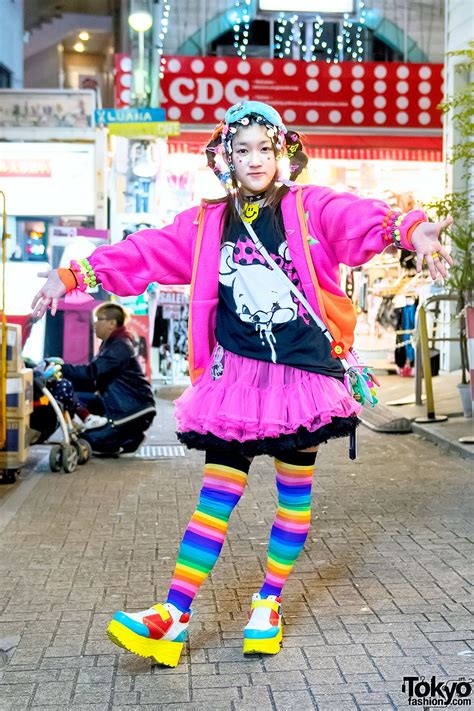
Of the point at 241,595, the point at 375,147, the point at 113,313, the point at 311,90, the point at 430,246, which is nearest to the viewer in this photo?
the point at 430,246

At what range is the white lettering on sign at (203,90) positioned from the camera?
17938mm

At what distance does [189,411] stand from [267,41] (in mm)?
16673

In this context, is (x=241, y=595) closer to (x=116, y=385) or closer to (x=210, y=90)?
(x=116, y=385)

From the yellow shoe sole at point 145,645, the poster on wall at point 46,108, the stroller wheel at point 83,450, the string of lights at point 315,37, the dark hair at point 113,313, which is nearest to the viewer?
the yellow shoe sole at point 145,645

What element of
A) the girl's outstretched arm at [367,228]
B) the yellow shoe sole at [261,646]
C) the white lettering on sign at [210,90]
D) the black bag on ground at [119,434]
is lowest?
the yellow shoe sole at [261,646]

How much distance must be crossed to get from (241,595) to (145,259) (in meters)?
1.52

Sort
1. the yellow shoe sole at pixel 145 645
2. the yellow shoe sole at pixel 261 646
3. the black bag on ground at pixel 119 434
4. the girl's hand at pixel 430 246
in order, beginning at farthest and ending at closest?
the black bag on ground at pixel 119 434 < the yellow shoe sole at pixel 261 646 < the yellow shoe sole at pixel 145 645 < the girl's hand at pixel 430 246

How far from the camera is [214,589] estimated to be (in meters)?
4.51

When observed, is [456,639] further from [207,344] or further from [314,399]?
[207,344]

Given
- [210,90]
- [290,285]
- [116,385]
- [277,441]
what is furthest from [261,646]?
[210,90]

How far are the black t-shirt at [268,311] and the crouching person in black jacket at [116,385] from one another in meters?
4.74

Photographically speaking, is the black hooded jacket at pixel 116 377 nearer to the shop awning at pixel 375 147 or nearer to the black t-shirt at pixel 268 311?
the black t-shirt at pixel 268 311

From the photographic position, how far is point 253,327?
3.76 metres

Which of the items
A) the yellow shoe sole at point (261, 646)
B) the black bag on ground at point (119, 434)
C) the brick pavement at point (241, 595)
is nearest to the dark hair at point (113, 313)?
the black bag on ground at point (119, 434)
